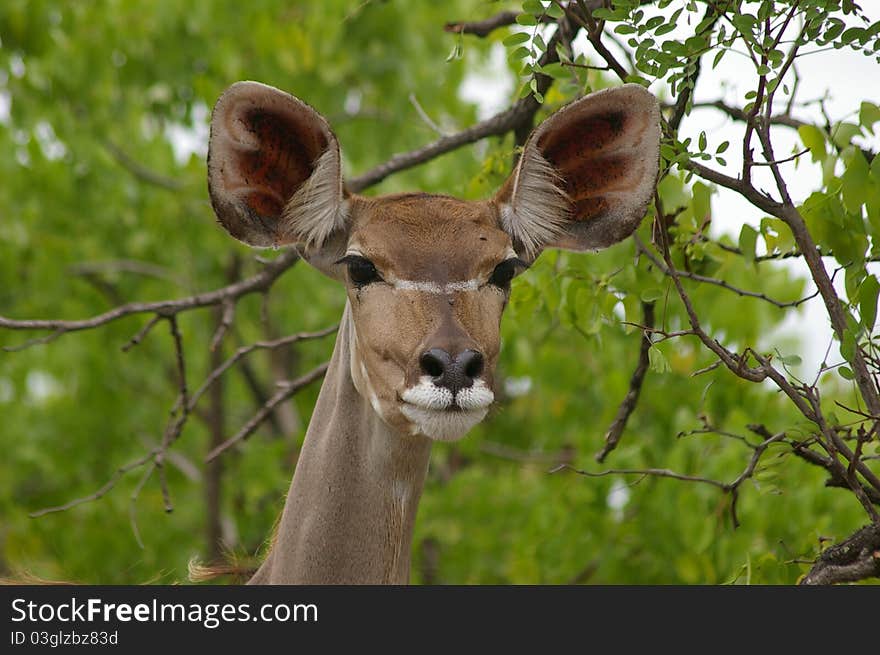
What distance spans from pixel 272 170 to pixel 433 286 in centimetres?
90

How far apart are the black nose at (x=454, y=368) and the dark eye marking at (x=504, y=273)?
22.6 inches

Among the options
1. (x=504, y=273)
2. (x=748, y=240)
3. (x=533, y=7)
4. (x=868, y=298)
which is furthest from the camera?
(x=748, y=240)

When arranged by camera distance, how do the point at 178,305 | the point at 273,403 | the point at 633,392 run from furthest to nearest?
the point at 273,403 → the point at 178,305 → the point at 633,392

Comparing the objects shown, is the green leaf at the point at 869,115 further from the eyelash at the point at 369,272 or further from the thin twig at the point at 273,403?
the thin twig at the point at 273,403

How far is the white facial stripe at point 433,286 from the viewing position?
178 inches

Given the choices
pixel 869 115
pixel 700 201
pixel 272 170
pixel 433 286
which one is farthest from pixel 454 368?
pixel 869 115

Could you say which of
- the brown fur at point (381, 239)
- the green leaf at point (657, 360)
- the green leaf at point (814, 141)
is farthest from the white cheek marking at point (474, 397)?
the green leaf at point (814, 141)

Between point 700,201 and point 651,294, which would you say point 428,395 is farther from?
point 700,201

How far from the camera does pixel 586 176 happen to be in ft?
16.8

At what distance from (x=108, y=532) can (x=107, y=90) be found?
4616 millimetres

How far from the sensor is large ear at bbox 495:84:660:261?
480 cm

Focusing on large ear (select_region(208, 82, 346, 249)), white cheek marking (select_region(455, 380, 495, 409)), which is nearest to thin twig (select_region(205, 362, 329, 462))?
large ear (select_region(208, 82, 346, 249))

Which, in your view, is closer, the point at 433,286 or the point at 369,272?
the point at 433,286
